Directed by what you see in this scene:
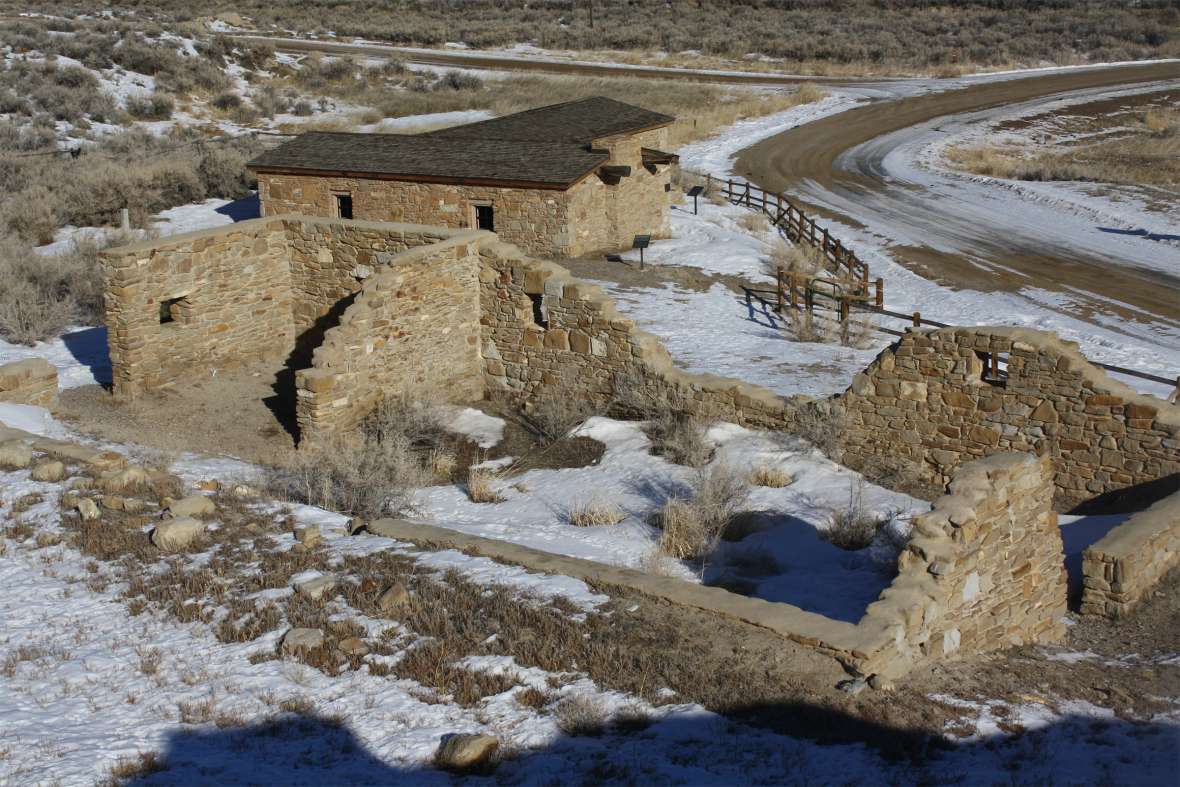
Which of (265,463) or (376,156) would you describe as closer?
(265,463)

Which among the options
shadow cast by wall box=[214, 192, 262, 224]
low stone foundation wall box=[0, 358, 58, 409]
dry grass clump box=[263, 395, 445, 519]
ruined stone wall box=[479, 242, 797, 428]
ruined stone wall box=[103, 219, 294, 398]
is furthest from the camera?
shadow cast by wall box=[214, 192, 262, 224]

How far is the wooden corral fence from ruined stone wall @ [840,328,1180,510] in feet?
7.71

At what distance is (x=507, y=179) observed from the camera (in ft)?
76.9

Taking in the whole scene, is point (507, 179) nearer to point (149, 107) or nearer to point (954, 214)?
point (954, 214)

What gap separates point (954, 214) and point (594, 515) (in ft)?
78.5

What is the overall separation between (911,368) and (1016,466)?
4.27m

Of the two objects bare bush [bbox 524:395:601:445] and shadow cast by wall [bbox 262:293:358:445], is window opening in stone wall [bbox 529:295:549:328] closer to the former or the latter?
bare bush [bbox 524:395:601:445]

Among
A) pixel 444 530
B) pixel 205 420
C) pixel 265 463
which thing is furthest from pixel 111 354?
pixel 444 530

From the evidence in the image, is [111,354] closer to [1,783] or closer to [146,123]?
[1,783]

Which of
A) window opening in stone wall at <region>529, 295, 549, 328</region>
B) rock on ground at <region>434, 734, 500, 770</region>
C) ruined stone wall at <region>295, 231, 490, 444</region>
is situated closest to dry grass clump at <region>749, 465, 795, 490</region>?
window opening in stone wall at <region>529, 295, 549, 328</region>

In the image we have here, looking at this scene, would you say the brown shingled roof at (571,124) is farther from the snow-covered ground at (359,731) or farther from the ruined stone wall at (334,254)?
the snow-covered ground at (359,731)

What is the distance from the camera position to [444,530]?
1026 centimetres

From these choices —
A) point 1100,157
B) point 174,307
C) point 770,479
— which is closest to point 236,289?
point 174,307

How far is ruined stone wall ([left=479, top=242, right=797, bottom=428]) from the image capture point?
14.0 metres
